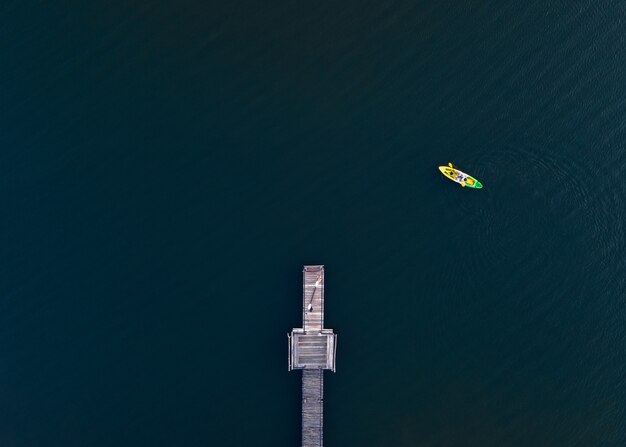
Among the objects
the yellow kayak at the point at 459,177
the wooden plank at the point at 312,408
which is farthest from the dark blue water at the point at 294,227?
the wooden plank at the point at 312,408

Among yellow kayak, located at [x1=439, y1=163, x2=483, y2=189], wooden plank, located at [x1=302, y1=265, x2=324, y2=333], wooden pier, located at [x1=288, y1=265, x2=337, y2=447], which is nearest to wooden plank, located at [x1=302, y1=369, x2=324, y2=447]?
wooden pier, located at [x1=288, y1=265, x2=337, y2=447]

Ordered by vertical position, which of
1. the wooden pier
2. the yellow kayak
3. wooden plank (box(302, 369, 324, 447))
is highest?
the yellow kayak

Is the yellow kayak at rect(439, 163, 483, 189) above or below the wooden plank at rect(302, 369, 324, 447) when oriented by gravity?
above

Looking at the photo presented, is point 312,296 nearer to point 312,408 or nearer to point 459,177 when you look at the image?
point 312,408

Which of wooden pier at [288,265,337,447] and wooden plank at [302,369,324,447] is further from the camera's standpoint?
wooden plank at [302,369,324,447]

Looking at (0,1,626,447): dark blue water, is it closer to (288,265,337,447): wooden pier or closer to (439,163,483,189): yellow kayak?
(439,163,483,189): yellow kayak

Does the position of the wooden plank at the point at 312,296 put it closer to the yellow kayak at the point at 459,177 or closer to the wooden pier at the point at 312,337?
the wooden pier at the point at 312,337
